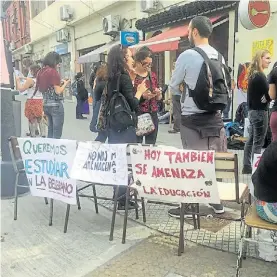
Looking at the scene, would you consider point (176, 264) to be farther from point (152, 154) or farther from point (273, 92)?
point (273, 92)

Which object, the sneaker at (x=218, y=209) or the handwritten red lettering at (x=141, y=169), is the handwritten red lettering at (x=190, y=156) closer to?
the handwritten red lettering at (x=141, y=169)

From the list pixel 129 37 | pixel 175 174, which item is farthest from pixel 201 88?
pixel 129 37

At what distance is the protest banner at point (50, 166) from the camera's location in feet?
11.5

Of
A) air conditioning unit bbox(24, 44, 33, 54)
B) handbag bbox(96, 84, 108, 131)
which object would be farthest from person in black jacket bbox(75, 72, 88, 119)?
air conditioning unit bbox(24, 44, 33, 54)

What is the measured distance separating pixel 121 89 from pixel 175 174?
1.20 m

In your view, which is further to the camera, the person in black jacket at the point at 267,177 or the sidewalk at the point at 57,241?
the sidewalk at the point at 57,241

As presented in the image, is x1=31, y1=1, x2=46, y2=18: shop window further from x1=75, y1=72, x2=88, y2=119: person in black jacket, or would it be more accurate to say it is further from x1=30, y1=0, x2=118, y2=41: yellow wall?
x1=75, y1=72, x2=88, y2=119: person in black jacket

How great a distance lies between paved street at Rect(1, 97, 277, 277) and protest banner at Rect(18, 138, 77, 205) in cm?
37

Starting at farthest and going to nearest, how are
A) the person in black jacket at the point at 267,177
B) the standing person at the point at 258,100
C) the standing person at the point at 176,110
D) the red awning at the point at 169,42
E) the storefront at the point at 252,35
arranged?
the red awning at the point at 169,42, the standing person at the point at 176,110, the storefront at the point at 252,35, the standing person at the point at 258,100, the person in black jacket at the point at 267,177

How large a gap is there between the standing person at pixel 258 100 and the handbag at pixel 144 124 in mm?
1472

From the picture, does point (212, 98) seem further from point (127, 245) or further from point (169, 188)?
point (127, 245)

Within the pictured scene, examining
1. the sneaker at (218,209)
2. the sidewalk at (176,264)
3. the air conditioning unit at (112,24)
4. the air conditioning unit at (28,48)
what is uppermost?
the air conditioning unit at (28,48)

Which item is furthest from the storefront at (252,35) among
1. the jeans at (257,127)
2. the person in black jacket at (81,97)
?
the person in black jacket at (81,97)

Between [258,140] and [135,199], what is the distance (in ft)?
7.45
